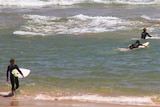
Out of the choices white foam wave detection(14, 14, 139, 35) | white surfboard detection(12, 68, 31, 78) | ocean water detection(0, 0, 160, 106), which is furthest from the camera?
white foam wave detection(14, 14, 139, 35)

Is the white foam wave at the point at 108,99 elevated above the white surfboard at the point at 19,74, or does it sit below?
below

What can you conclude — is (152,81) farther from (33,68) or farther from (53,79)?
(33,68)

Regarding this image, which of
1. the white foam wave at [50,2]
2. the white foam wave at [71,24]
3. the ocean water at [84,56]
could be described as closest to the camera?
the ocean water at [84,56]

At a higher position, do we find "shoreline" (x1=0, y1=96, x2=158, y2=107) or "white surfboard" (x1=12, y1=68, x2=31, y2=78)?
"white surfboard" (x1=12, y1=68, x2=31, y2=78)

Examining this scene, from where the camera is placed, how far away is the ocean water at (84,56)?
15.8 m

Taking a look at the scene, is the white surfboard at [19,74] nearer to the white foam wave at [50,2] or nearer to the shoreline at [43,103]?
the shoreline at [43,103]

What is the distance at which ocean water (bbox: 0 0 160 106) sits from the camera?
15.8m

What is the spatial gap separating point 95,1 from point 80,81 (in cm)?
3151

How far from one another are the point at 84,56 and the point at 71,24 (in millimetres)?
11215

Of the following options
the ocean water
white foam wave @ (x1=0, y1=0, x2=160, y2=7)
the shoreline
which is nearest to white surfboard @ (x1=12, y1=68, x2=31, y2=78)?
the ocean water

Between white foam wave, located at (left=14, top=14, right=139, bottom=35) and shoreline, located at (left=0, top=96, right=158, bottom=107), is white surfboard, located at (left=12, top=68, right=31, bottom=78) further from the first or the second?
white foam wave, located at (left=14, top=14, right=139, bottom=35)

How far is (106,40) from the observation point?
25453 mm

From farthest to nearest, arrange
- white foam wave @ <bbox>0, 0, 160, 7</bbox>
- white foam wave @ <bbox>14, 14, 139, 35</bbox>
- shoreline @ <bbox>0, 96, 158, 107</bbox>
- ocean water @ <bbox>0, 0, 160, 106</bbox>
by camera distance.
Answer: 1. white foam wave @ <bbox>0, 0, 160, 7</bbox>
2. white foam wave @ <bbox>14, 14, 139, 35</bbox>
3. ocean water @ <bbox>0, 0, 160, 106</bbox>
4. shoreline @ <bbox>0, 96, 158, 107</bbox>

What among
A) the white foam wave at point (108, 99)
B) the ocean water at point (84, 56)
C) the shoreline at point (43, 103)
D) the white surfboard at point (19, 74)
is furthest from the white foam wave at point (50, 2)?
the shoreline at point (43, 103)
